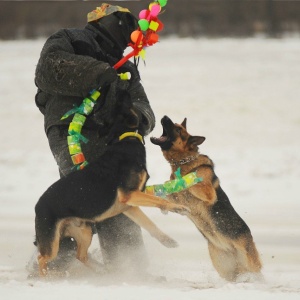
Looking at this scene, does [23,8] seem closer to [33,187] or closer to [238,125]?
[238,125]

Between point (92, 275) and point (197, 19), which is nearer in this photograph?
point (92, 275)

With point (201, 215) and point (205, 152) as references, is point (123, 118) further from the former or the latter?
point (205, 152)

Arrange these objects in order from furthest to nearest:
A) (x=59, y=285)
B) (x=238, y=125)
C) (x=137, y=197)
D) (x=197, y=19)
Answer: (x=197, y=19) < (x=238, y=125) < (x=137, y=197) < (x=59, y=285)

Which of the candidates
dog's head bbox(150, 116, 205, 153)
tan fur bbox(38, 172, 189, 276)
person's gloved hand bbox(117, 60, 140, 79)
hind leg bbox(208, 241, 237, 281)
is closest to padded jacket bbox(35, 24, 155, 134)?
person's gloved hand bbox(117, 60, 140, 79)

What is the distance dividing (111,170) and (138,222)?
45 cm

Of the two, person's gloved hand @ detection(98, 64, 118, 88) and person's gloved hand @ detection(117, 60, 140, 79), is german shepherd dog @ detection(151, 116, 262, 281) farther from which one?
person's gloved hand @ detection(98, 64, 118, 88)

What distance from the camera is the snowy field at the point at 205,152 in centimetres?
459

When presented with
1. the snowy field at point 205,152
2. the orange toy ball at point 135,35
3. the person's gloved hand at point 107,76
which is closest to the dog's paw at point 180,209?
the snowy field at point 205,152

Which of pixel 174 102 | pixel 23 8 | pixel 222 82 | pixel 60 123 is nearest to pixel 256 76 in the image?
pixel 222 82

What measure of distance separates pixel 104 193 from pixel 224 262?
4.06 ft

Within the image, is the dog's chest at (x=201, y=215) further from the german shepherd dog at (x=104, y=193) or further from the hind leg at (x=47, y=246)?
the hind leg at (x=47, y=246)

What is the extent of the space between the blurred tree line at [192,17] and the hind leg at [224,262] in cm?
1173

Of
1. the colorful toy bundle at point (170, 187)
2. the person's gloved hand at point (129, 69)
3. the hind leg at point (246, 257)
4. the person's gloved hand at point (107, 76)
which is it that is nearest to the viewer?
the person's gloved hand at point (107, 76)

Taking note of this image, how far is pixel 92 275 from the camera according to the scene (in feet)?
16.6
